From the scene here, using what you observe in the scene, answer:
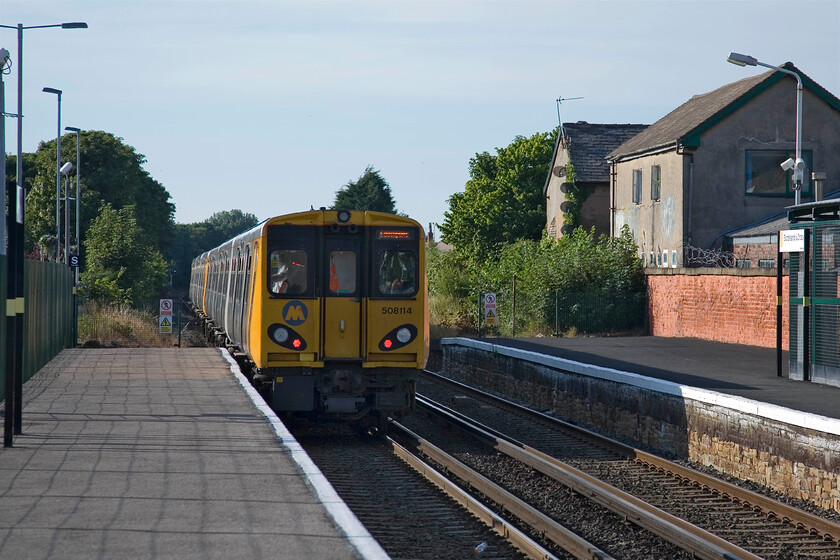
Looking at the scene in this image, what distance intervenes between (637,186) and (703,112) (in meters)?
3.28

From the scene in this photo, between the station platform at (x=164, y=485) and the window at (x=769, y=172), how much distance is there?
20.6 metres

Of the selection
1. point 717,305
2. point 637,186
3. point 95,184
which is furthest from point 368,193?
point 717,305

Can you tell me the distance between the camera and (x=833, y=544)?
866 centimetres

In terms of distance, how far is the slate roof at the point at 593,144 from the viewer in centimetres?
4044

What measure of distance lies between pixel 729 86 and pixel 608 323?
9556 mm

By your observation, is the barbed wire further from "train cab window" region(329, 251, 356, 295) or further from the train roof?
"train cab window" region(329, 251, 356, 295)

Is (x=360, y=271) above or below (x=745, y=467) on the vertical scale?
above

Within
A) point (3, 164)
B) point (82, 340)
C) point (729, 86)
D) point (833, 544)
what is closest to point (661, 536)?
point (833, 544)

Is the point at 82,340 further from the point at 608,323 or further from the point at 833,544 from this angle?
the point at 833,544

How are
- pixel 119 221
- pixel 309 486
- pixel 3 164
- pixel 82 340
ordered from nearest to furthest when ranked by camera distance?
pixel 309 486
pixel 3 164
pixel 82 340
pixel 119 221

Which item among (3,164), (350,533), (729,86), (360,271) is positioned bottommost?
(350,533)

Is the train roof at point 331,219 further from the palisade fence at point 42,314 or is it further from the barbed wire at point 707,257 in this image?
the barbed wire at point 707,257

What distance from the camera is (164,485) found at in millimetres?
8320

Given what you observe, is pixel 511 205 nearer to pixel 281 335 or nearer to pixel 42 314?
pixel 42 314
